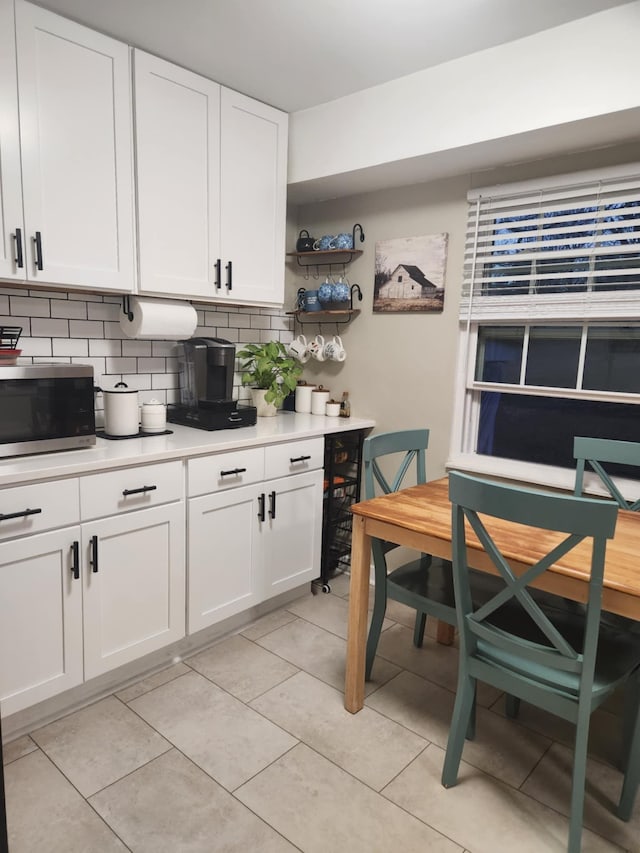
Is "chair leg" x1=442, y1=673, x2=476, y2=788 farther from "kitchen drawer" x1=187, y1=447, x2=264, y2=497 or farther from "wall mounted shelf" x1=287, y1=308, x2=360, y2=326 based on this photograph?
"wall mounted shelf" x1=287, y1=308, x2=360, y2=326

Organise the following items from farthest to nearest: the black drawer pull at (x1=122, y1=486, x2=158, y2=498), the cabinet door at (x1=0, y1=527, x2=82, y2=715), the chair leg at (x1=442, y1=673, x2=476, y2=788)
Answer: the black drawer pull at (x1=122, y1=486, x2=158, y2=498) < the cabinet door at (x1=0, y1=527, x2=82, y2=715) < the chair leg at (x1=442, y1=673, x2=476, y2=788)

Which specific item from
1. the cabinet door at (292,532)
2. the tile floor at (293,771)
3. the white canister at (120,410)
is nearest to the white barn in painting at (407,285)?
the cabinet door at (292,532)

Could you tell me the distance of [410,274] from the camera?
294 centimetres

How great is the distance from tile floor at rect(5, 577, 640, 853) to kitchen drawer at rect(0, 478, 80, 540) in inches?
29.3

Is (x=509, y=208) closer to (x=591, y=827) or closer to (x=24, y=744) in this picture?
(x=591, y=827)

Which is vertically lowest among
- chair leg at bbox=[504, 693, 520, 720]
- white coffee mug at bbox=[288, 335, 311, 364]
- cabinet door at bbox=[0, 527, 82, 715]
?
chair leg at bbox=[504, 693, 520, 720]

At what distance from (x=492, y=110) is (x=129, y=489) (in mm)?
2035

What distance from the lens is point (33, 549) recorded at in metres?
1.85

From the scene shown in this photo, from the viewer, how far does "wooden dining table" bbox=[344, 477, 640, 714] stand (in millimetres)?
1474

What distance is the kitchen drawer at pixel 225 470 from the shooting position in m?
2.31

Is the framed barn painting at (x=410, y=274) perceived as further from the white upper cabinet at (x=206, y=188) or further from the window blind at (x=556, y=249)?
the white upper cabinet at (x=206, y=188)

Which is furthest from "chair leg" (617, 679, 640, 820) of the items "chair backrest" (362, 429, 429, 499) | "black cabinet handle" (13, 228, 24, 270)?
"black cabinet handle" (13, 228, 24, 270)

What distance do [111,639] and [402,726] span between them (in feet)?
3.69

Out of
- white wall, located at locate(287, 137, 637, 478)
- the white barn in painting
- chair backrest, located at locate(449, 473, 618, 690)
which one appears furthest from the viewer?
the white barn in painting
